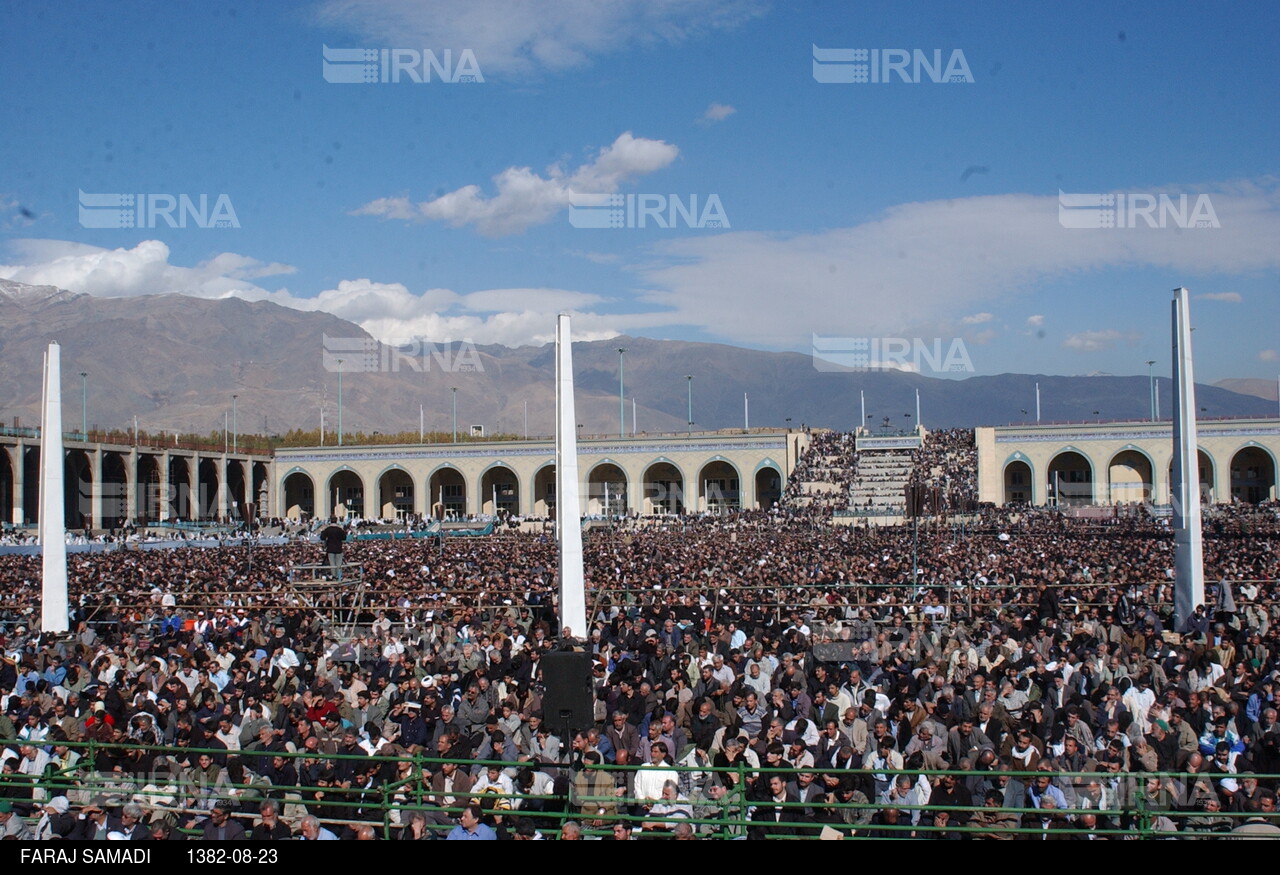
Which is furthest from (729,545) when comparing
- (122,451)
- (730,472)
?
(122,451)

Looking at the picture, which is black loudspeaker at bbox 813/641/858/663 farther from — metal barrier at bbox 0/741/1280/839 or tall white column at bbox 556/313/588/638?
metal barrier at bbox 0/741/1280/839

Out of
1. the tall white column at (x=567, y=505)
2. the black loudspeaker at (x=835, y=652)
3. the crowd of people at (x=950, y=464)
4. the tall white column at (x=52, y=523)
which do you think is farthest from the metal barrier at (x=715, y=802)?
the crowd of people at (x=950, y=464)

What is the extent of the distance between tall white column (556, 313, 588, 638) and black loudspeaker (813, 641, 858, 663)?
294 centimetres

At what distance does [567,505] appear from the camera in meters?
13.6

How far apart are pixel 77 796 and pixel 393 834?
99.1 inches

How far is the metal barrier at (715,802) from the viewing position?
6465mm

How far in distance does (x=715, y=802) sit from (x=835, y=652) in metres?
6.03

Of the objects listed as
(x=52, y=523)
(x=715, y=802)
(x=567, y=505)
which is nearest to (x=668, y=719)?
(x=715, y=802)

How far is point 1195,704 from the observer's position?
8883mm

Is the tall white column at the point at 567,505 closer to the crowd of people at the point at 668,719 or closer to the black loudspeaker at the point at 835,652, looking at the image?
the crowd of people at the point at 668,719

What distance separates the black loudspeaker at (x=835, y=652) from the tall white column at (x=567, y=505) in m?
2.94

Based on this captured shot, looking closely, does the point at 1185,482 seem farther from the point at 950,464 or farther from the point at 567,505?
the point at 950,464

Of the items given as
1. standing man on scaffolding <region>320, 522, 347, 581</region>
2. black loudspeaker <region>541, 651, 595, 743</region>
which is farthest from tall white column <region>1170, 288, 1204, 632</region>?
standing man on scaffolding <region>320, 522, 347, 581</region>
